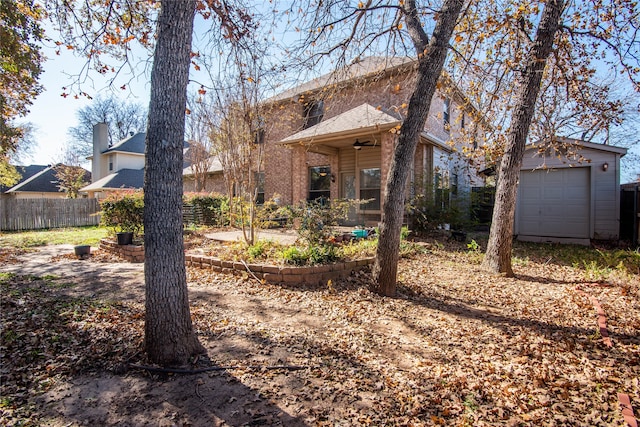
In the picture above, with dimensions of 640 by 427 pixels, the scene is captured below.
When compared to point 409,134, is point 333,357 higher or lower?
lower

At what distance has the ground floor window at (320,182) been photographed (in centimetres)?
1303

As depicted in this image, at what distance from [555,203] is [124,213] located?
527 inches

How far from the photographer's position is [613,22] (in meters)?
5.94

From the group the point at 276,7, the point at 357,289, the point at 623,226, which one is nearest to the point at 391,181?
the point at 357,289

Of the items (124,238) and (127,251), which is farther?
(124,238)

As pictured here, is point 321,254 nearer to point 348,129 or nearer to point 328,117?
point 348,129

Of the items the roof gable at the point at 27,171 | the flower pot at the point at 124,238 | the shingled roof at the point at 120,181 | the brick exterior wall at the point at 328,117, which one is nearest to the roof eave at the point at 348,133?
the brick exterior wall at the point at 328,117

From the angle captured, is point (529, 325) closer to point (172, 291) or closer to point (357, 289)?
point (357, 289)

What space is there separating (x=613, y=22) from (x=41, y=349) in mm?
10188

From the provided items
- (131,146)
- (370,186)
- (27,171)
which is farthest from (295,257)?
(27,171)

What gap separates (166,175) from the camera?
2.53 m

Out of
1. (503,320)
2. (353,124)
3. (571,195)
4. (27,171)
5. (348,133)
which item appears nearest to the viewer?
(503,320)

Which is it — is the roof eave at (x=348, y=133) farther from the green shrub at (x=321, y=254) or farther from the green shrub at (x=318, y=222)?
the green shrub at (x=321, y=254)

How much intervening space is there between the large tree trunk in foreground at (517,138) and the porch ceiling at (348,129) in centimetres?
318
